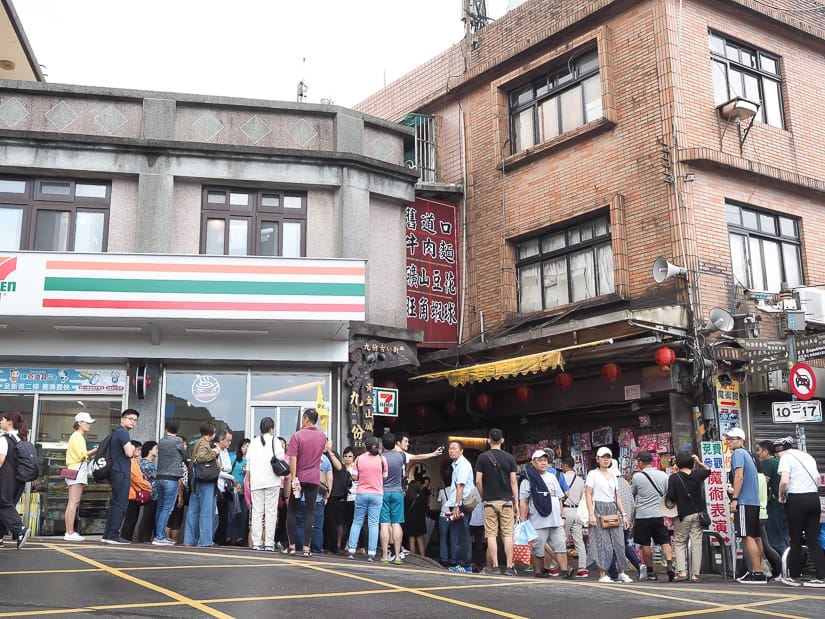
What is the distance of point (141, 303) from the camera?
46.7 ft

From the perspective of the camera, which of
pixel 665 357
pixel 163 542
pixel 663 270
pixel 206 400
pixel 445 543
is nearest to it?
pixel 163 542

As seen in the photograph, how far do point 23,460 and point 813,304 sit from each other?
12.9 m

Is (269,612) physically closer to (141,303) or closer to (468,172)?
(141,303)

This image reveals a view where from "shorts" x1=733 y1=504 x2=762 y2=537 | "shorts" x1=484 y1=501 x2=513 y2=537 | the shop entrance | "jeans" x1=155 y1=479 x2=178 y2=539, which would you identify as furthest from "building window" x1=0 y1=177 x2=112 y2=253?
"shorts" x1=733 y1=504 x2=762 y2=537

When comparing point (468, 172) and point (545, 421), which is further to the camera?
point (468, 172)

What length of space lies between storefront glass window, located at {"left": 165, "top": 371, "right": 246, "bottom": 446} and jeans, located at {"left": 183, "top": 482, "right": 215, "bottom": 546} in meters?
3.14

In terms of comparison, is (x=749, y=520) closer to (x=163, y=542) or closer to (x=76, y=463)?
(x=163, y=542)

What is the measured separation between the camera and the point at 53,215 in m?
15.6

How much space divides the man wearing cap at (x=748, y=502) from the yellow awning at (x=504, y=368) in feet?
12.3

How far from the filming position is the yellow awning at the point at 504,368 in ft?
47.7

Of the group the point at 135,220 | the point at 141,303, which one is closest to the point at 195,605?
the point at 141,303

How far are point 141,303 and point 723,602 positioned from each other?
9.94 m

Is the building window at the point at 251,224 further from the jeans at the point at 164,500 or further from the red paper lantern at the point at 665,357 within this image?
the red paper lantern at the point at 665,357

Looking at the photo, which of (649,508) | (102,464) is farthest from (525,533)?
(102,464)
